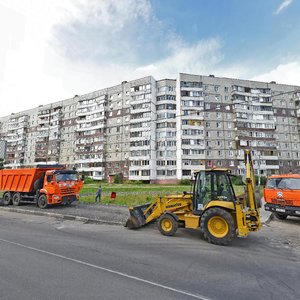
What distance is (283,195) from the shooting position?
12.2 meters

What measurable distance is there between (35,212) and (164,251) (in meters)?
11.1

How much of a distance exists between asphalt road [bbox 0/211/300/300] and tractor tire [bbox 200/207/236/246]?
0.31 m

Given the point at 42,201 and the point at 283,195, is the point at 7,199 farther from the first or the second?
the point at 283,195

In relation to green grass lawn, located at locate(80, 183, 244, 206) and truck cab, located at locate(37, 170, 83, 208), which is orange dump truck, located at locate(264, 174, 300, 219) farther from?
truck cab, located at locate(37, 170, 83, 208)

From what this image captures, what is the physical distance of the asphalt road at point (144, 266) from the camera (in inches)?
172

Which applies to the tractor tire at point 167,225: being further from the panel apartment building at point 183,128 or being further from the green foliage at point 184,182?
the panel apartment building at point 183,128

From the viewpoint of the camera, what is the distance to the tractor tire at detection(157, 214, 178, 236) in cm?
898

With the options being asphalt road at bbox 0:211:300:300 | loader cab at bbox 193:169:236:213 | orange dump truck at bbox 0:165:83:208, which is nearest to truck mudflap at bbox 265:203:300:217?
asphalt road at bbox 0:211:300:300

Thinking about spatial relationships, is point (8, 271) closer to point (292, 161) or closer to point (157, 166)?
point (157, 166)

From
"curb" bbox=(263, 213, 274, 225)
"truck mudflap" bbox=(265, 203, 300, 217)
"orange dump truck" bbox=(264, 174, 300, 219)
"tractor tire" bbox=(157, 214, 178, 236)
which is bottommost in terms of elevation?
"curb" bbox=(263, 213, 274, 225)

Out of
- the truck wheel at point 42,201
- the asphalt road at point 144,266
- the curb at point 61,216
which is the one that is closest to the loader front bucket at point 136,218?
the asphalt road at point 144,266

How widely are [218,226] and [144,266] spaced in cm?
350

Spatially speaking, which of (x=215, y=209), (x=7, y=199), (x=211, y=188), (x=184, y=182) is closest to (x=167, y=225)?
(x=215, y=209)

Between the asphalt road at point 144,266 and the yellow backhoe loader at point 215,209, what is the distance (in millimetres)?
530
